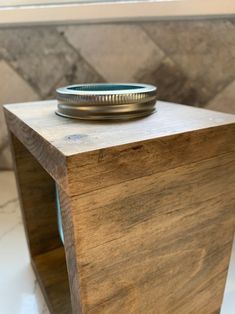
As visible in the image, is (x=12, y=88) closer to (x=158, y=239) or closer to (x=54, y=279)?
(x=54, y=279)

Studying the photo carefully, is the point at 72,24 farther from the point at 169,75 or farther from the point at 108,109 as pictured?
the point at 108,109

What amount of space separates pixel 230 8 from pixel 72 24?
0.35 meters

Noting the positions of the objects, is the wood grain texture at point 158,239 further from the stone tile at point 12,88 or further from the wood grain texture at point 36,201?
the stone tile at point 12,88

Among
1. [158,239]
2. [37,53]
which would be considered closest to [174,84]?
[37,53]

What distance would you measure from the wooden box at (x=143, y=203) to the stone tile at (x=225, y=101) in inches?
11.3

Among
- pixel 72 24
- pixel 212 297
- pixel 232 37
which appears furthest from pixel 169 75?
pixel 212 297

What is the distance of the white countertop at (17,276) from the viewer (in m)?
0.48

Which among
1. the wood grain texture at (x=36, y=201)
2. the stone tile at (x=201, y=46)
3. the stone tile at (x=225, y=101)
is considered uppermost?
the stone tile at (x=201, y=46)

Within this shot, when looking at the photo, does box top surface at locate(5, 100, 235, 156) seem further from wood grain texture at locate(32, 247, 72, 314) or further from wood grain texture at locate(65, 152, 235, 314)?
wood grain texture at locate(32, 247, 72, 314)

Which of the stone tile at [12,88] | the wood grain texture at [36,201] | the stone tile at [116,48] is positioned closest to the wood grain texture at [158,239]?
the wood grain texture at [36,201]

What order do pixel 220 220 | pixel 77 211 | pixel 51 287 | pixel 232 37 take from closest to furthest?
pixel 77 211 → pixel 220 220 → pixel 51 287 → pixel 232 37

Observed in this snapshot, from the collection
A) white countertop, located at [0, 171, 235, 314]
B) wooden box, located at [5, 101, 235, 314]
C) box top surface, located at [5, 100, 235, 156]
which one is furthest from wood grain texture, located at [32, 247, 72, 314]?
box top surface, located at [5, 100, 235, 156]

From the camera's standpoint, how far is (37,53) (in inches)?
28.4

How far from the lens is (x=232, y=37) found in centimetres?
63
